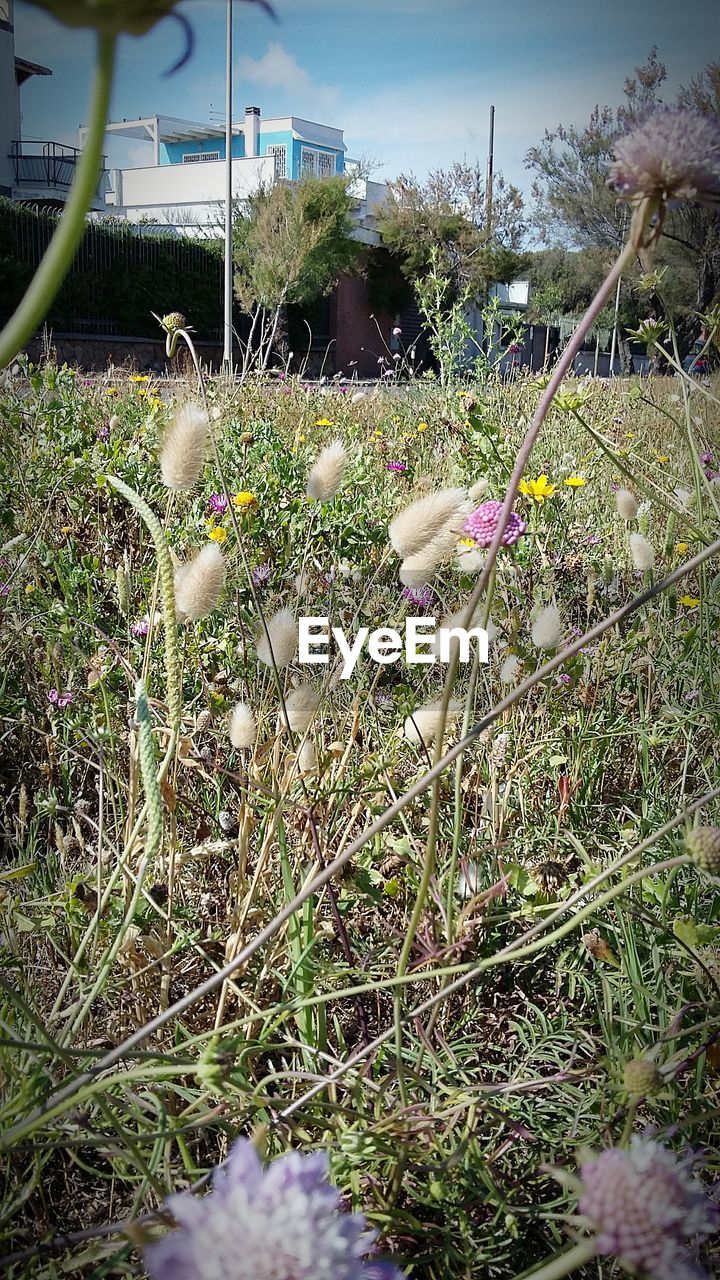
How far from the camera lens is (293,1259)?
0.99ft

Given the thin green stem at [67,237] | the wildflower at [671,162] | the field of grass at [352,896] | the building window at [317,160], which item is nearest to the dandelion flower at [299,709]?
the field of grass at [352,896]

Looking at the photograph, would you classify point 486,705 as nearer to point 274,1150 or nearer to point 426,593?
point 426,593

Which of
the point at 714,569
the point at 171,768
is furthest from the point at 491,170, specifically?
the point at 171,768

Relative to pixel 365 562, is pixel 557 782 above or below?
below

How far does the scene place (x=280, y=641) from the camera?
883 millimetres

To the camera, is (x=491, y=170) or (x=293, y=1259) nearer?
(x=293, y=1259)

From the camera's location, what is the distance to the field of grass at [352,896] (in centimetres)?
66

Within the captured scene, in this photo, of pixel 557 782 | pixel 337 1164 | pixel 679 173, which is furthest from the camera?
pixel 557 782

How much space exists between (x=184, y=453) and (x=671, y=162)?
0.45 meters

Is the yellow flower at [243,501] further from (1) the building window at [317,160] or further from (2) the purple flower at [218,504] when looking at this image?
(1) the building window at [317,160]

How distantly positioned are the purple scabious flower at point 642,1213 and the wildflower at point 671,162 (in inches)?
16.9

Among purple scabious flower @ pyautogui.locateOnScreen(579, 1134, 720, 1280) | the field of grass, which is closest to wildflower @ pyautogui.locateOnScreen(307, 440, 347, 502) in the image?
the field of grass

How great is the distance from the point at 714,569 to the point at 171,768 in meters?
1.53

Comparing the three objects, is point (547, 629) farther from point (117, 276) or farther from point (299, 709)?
point (117, 276)
